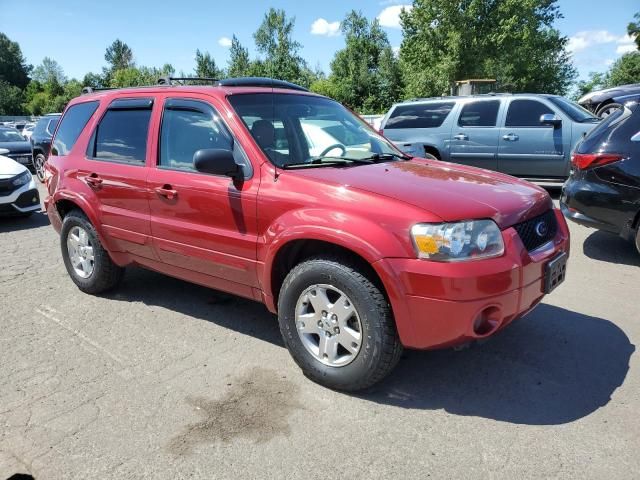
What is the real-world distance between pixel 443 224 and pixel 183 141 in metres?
2.11

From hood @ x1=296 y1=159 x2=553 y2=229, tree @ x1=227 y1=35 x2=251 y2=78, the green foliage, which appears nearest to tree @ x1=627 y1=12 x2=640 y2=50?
tree @ x1=227 y1=35 x2=251 y2=78

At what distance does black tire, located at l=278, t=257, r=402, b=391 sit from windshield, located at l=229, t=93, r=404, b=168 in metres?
0.81

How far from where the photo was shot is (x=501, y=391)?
3076 mm

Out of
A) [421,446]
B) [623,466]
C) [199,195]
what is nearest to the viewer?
[623,466]

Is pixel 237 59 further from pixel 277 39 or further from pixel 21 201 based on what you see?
pixel 21 201

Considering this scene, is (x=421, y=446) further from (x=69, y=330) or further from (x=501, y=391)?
(x=69, y=330)

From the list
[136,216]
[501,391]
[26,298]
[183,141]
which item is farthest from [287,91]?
[26,298]

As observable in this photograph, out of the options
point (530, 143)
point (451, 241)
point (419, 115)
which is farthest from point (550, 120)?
point (451, 241)

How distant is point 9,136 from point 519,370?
53.8ft

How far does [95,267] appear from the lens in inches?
184

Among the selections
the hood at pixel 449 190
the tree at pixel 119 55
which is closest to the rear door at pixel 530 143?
the hood at pixel 449 190

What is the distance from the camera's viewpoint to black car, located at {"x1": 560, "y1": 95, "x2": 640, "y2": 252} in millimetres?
5176

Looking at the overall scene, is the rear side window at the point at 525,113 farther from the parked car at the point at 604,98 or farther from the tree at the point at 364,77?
the tree at the point at 364,77

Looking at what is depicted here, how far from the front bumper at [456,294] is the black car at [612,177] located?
306cm
